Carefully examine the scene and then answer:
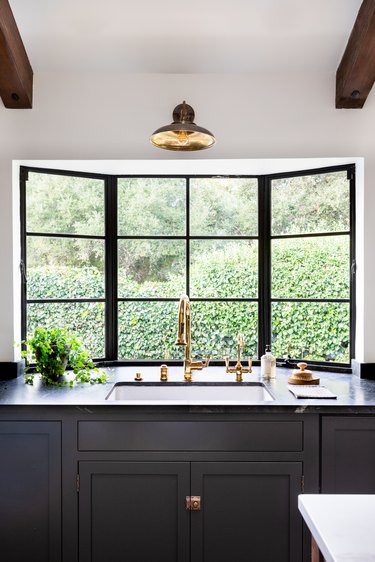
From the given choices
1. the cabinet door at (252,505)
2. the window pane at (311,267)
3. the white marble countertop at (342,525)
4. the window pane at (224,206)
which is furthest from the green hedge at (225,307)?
the white marble countertop at (342,525)

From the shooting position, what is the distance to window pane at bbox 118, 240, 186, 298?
321 cm

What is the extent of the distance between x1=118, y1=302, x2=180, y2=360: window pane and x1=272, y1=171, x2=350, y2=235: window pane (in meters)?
0.87

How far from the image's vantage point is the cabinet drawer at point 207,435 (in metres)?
2.25

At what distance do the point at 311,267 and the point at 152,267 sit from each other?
99cm

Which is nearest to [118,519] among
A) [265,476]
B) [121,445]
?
[121,445]

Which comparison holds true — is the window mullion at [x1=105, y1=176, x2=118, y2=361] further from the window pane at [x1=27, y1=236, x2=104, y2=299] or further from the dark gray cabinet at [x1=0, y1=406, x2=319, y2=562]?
the dark gray cabinet at [x1=0, y1=406, x2=319, y2=562]

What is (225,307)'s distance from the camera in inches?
126

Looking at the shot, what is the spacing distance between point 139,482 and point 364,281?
163 centimetres

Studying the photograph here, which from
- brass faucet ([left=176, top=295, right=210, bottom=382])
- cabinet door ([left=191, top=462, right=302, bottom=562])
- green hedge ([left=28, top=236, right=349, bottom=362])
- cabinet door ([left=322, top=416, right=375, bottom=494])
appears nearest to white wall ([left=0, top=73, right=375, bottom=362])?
green hedge ([left=28, top=236, right=349, bottom=362])

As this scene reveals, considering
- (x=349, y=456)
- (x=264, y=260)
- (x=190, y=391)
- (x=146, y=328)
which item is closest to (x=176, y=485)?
(x=190, y=391)

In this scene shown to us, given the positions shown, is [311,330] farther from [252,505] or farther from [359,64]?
[359,64]

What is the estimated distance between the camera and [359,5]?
2469 millimetres

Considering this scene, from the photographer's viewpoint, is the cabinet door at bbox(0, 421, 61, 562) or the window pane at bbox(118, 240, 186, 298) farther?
the window pane at bbox(118, 240, 186, 298)

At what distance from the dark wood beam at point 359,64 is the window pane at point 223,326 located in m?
1.32
